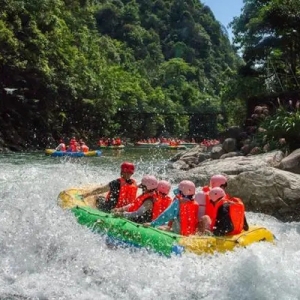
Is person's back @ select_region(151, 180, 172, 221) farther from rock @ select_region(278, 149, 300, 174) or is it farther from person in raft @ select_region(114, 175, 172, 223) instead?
rock @ select_region(278, 149, 300, 174)

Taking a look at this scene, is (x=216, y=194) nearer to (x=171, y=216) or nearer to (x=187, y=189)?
(x=187, y=189)

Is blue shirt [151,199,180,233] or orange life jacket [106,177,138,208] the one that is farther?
orange life jacket [106,177,138,208]

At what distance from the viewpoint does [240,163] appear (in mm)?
11773

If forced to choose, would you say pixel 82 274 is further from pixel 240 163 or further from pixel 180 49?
pixel 180 49

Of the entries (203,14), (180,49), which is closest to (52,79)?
(180,49)

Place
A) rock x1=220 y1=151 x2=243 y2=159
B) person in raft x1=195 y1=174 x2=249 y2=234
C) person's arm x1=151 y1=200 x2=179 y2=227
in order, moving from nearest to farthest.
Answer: person in raft x1=195 y1=174 x2=249 y2=234, person's arm x1=151 y1=200 x2=179 y2=227, rock x1=220 y1=151 x2=243 y2=159

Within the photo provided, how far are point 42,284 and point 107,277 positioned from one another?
0.72m

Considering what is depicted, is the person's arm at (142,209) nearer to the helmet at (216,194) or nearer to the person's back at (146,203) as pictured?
the person's back at (146,203)

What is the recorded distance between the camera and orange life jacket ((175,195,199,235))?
6.42m

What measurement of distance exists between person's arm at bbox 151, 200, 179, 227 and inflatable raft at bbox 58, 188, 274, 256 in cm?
43

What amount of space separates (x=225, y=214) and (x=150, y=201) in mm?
1161

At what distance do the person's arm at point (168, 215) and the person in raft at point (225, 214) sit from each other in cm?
47

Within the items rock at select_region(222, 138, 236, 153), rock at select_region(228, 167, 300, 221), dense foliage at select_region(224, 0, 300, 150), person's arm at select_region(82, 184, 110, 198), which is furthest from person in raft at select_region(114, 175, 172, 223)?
rock at select_region(222, 138, 236, 153)

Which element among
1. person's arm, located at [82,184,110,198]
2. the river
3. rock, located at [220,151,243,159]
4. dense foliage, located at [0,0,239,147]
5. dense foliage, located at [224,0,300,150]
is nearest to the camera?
the river
